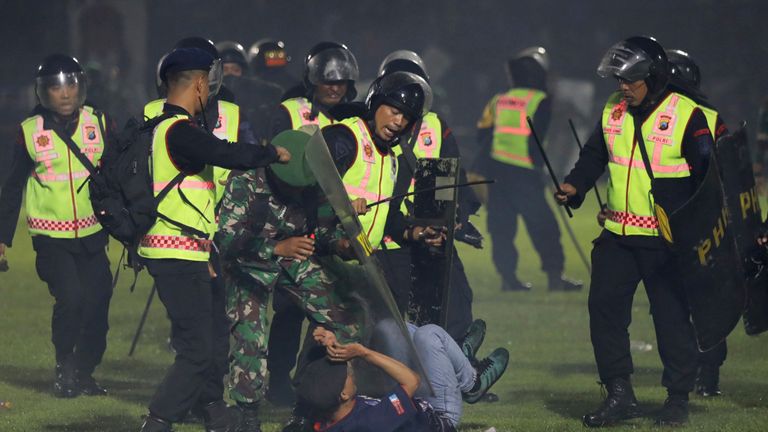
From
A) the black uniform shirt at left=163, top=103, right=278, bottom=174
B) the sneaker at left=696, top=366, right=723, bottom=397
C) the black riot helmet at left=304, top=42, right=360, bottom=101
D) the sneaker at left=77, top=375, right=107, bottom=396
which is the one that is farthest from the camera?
the black riot helmet at left=304, top=42, right=360, bottom=101

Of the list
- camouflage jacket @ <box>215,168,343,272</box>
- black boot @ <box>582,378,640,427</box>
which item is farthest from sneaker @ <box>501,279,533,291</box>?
camouflage jacket @ <box>215,168,343,272</box>

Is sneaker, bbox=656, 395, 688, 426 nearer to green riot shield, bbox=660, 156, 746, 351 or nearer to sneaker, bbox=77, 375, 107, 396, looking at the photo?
green riot shield, bbox=660, 156, 746, 351

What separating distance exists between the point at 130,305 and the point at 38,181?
4513 millimetres

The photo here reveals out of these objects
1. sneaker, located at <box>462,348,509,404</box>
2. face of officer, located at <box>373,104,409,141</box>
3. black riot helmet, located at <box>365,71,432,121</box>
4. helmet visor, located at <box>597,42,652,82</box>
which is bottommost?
sneaker, located at <box>462,348,509,404</box>

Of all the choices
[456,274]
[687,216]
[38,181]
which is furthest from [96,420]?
[687,216]

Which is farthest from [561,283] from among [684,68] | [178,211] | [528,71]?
[178,211]

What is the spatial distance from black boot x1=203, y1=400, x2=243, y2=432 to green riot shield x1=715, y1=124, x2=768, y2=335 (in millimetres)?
2708

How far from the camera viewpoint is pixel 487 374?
8.81 meters

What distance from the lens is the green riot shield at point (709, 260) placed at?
8195 millimetres

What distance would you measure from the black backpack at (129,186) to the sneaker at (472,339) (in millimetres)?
1938

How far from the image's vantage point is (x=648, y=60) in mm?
8445

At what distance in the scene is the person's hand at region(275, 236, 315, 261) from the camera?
810 cm

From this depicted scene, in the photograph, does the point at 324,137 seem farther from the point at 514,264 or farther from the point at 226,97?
the point at 514,264

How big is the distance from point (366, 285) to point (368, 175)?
608 mm
